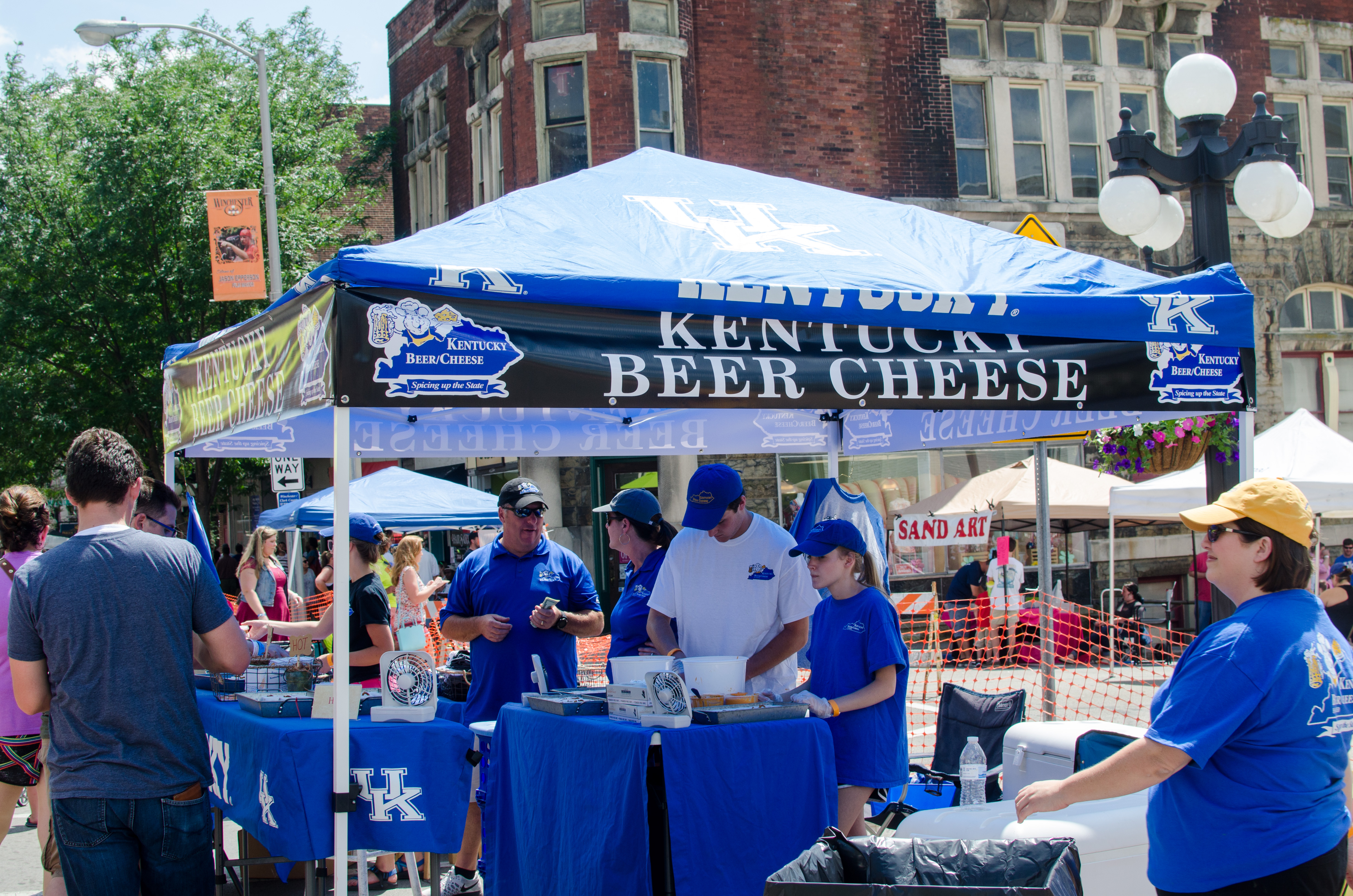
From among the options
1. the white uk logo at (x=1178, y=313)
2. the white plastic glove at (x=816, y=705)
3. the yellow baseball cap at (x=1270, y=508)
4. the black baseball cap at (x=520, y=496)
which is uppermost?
the white uk logo at (x=1178, y=313)

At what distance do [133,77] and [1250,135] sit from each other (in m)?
22.1

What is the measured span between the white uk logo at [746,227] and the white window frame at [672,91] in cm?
1245

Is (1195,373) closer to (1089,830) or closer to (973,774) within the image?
(973,774)

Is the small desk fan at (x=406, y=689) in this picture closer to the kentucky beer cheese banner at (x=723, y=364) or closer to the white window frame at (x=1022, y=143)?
the kentucky beer cheese banner at (x=723, y=364)

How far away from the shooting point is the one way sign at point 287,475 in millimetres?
11203

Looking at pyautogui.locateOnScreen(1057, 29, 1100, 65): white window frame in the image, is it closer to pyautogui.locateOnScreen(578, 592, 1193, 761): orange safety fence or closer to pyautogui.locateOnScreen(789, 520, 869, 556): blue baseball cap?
pyautogui.locateOnScreen(578, 592, 1193, 761): orange safety fence

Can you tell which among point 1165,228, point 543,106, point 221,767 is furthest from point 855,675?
point 543,106

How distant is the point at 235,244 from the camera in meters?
16.5

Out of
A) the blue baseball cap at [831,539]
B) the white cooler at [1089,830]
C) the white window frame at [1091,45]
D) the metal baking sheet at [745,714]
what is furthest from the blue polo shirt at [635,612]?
the white window frame at [1091,45]

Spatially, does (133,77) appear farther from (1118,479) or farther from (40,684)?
(40,684)

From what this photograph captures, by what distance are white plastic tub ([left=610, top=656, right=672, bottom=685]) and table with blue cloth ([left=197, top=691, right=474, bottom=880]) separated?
102 centimetres

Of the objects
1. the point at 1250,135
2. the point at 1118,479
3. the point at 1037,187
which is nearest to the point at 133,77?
the point at 1037,187

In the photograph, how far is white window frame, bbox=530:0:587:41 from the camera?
18031 millimetres

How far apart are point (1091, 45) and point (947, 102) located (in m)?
3.13
